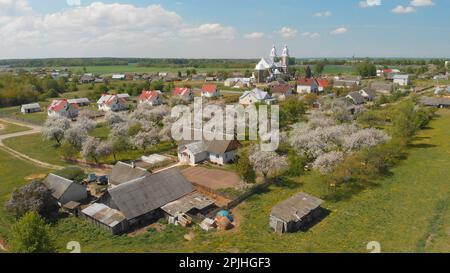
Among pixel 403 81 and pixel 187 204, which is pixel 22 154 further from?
pixel 403 81

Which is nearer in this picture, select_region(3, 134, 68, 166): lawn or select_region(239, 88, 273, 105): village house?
select_region(3, 134, 68, 166): lawn

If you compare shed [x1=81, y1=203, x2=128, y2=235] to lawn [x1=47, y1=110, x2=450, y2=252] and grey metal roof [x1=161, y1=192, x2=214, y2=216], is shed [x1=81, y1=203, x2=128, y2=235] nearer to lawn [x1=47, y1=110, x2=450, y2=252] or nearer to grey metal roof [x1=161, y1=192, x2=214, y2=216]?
lawn [x1=47, y1=110, x2=450, y2=252]

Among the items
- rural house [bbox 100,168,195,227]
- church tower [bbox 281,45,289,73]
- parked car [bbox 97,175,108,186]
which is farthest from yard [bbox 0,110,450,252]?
church tower [bbox 281,45,289,73]

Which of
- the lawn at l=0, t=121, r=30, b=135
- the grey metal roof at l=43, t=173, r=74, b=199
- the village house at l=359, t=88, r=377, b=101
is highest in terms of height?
the village house at l=359, t=88, r=377, b=101

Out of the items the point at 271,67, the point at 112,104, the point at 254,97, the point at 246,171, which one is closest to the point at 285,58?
the point at 271,67

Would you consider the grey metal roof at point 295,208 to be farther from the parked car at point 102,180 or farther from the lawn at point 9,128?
the lawn at point 9,128

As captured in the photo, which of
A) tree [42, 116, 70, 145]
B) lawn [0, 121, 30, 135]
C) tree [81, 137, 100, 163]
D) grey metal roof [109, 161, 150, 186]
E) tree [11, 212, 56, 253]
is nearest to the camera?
tree [11, 212, 56, 253]
